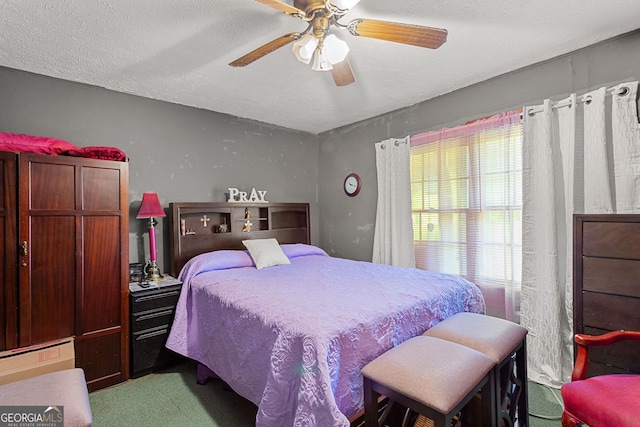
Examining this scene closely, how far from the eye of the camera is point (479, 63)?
8.00 feet

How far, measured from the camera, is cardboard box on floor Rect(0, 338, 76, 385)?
1.79 metres

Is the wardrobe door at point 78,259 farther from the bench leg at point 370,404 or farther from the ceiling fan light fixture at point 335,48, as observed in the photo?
Answer: the bench leg at point 370,404

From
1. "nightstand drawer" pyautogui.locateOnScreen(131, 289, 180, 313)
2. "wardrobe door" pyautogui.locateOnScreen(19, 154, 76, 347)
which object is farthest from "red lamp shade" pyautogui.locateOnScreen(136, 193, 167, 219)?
"nightstand drawer" pyautogui.locateOnScreen(131, 289, 180, 313)

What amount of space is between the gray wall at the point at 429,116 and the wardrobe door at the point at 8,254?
3.17 meters

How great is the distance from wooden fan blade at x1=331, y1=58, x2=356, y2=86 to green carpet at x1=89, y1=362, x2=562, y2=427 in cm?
231

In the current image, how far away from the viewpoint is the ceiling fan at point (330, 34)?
1476mm

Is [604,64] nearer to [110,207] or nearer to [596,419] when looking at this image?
[596,419]

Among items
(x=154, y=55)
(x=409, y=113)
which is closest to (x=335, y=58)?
(x=154, y=55)

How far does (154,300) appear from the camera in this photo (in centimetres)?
251

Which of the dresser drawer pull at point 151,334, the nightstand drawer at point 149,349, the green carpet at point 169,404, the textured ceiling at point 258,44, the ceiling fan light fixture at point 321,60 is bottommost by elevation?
the green carpet at point 169,404

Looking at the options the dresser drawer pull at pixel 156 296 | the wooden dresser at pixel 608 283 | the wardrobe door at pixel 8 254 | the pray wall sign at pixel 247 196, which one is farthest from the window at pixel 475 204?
the wardrobe door at pixel 8 254

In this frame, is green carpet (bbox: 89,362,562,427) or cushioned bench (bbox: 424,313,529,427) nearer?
cushioned bench (bbox: 424,313,529,427)

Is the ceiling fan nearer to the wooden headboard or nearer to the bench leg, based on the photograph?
the bench leg

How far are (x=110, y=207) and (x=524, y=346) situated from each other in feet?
9.89
